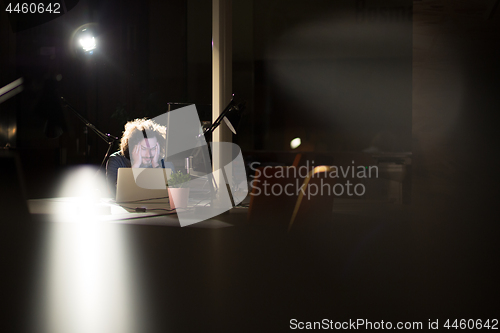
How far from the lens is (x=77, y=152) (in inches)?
283

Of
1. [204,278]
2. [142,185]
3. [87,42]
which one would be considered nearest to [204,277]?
[204,278]

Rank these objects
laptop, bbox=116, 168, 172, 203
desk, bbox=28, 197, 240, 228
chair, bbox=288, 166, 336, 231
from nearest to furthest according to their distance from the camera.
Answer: chair, bbox=288, 166, 336, 231, desk, bbox=28, 197, 240, 228, laptop, bbox=116, 168, 172, 203

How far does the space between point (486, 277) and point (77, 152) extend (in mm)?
6675

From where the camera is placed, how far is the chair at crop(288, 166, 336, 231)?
6.98 feet

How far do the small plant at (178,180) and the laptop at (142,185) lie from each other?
177 millimetres

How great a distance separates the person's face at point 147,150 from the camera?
152 inches

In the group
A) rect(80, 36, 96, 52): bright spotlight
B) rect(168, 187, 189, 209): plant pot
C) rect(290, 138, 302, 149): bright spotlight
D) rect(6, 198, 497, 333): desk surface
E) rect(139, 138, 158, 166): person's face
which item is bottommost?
rect(6, 198, 497, 333): desk surface

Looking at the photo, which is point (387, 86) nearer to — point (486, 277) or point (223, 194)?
point (223, 194)

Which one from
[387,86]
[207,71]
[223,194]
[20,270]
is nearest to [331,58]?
[387,86]

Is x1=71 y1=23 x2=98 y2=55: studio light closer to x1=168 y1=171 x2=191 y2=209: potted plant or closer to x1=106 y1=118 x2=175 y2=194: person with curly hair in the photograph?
x1=106 y1=118 x2=175 y2=194: person with curly hair

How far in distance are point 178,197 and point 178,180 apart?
0.12 m

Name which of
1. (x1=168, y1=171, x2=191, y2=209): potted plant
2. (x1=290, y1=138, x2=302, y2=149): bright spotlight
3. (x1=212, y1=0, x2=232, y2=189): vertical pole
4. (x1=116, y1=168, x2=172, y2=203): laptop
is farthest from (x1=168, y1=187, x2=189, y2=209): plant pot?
(x1=290, y1=138, x2=302, y2=149): bright spotlight

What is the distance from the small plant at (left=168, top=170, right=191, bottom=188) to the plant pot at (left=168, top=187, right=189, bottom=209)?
0.09ft

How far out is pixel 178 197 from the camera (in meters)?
3.04
